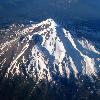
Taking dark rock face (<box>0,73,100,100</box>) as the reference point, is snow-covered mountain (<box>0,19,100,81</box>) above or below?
above

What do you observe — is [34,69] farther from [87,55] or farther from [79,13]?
[79,13]

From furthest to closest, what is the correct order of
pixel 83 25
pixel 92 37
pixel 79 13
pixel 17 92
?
pixel 79 13
pixel 83 25
pixel 92 37
pixel 17 92

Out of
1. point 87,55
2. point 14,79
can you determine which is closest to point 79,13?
point 87,55

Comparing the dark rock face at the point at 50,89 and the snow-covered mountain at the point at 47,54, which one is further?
the snow-covered mountain at the point at 47,54

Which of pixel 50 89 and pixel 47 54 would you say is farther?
pixel 47 54

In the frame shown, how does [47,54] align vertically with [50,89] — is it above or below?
above

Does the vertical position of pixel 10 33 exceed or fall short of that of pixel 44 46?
it exceeds it

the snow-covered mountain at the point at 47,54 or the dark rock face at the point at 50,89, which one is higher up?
the snow-covered mountain at the point at 47,54

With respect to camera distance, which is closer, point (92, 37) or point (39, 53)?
point (39, 53)
